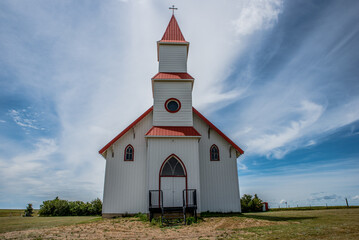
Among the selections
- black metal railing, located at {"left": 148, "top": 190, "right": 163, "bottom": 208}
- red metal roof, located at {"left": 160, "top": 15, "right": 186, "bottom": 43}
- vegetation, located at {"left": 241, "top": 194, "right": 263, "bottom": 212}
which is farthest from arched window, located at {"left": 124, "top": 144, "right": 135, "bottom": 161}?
vegetation, located at {"left": 241, "top": 194, "right": 263, "bottom": 212}

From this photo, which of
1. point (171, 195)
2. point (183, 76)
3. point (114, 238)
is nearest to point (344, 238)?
point (114, 238)

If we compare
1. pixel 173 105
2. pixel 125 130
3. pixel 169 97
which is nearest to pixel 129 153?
pixel 125 130

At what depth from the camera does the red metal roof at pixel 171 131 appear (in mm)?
15238

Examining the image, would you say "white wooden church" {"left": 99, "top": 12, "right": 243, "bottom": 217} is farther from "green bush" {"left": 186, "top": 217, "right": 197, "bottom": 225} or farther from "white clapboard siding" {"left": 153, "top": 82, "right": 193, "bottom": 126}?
"green bush" {"left": 186, "top": 217, "right": 197, "bottom": 225}

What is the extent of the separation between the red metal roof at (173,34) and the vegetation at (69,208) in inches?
599

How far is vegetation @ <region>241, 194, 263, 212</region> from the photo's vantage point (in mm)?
23250

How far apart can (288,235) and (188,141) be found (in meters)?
8.16

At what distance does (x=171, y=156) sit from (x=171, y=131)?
160 centimetres

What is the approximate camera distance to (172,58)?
18234mm

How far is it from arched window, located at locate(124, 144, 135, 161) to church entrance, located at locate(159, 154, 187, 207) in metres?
2.95

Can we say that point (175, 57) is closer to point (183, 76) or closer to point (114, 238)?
point (183, 76)

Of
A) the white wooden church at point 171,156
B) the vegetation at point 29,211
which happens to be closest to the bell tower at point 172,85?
the white wooden church at point 171,156

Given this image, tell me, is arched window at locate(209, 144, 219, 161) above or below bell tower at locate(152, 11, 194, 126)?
below

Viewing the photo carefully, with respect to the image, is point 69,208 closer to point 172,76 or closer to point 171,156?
point 171,156
